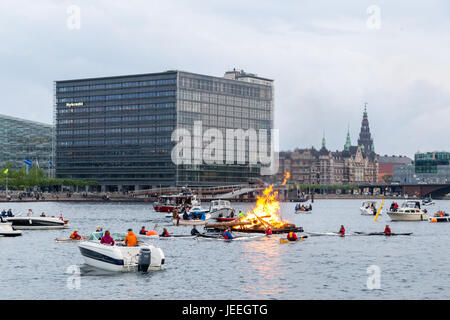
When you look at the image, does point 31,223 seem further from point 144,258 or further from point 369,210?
point 369,210

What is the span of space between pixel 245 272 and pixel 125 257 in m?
10.3

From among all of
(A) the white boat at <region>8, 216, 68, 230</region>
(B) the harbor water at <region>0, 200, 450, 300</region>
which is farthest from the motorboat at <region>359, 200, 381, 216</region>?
(A) the white boat at <region>8, 216, 68, 230</region>

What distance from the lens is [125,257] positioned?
50.8 meters

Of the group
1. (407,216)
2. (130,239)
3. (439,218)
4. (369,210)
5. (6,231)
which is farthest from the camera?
(369,210)

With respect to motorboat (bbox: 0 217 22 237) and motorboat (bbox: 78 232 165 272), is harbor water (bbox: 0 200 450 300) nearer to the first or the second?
motorboat (bbox: 78 232 165 272)

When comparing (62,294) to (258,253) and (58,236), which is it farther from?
(58,236)

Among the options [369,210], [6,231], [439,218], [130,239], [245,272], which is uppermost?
[130,239]

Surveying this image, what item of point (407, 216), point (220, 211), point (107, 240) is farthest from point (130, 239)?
point (407, 216)
